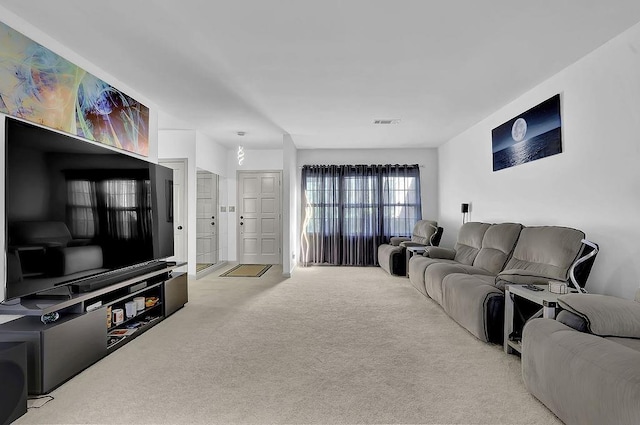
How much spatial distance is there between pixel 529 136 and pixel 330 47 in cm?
253

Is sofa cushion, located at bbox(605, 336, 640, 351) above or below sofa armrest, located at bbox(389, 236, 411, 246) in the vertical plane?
below

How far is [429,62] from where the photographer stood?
3.09 metres

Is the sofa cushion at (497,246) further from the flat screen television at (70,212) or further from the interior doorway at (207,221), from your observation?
the interior doorway at (207,221)

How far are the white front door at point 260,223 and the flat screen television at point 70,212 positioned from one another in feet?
12.6

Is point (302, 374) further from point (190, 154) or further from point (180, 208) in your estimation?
point (190, 154)

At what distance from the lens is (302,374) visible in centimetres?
236

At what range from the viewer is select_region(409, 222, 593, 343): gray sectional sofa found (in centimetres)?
282

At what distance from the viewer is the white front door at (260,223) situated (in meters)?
7.35

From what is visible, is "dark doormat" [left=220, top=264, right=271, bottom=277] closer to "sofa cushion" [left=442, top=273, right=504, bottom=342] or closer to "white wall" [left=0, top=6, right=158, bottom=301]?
"white wall" [left=0, top=6, right=158, bottom=301]

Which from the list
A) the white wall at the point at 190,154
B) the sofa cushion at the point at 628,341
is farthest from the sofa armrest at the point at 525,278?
the white wall at the point at 190,154

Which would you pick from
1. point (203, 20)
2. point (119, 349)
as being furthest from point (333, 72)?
point (119, 349)

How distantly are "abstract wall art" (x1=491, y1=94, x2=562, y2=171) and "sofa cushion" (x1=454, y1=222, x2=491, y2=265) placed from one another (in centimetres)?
83

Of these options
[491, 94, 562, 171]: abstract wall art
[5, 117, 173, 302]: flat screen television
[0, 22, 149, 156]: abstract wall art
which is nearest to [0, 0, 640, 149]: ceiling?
[0, 22, 149, 156]: abstract wall art

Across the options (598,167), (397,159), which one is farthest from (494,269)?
(397,159)
